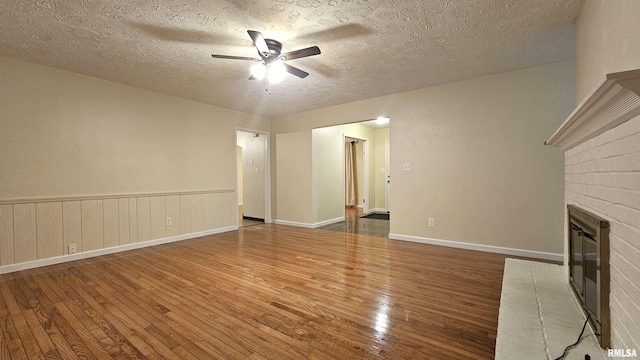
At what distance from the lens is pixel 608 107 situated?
3.58 ft

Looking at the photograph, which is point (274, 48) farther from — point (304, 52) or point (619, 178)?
point (619, 178)

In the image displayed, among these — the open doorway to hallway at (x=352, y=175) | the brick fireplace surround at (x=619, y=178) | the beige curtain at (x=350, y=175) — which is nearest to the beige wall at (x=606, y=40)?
the brick fireplace surround at (x=619, y=178)

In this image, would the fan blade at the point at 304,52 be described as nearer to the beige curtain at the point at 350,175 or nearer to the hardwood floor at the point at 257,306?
the hardwood floor at the point at 257,306

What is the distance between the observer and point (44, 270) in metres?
3.01

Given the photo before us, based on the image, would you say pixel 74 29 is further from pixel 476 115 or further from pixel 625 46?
pixel 476 115

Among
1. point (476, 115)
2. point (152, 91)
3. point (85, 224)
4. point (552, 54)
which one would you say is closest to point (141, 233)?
point (85, 224)

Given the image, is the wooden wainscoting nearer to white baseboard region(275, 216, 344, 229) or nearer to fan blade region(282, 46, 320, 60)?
white baseboard region(275, 216, 344, 229)

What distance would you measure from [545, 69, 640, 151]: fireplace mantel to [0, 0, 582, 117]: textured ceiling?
1.21m

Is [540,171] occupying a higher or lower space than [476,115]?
lower

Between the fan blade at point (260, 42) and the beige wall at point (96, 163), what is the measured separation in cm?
271

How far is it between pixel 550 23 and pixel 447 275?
2539 millimetres

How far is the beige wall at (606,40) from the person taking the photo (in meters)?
1.19

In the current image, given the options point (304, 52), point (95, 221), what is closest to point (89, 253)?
point (95, 221)

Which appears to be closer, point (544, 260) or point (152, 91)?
point (544, 260)
